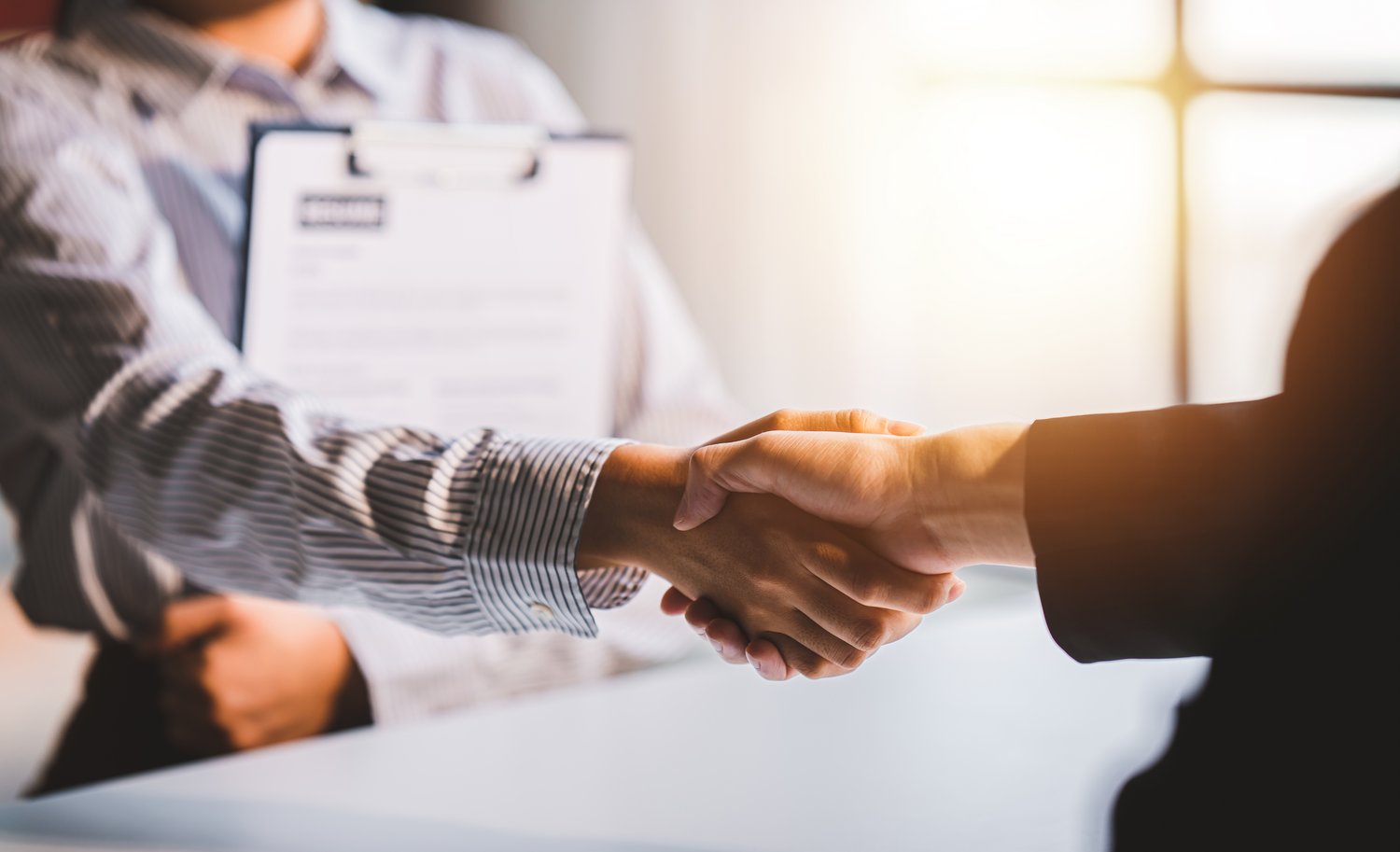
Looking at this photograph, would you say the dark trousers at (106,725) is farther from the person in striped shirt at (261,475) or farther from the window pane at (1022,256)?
the window pane at (1022,256)

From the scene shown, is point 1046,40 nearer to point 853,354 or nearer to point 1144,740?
point 853,354

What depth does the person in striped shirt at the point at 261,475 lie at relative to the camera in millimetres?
821

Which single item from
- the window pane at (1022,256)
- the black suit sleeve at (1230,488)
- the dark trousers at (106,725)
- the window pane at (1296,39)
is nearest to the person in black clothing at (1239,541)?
the black suit sleeve at (1230,488)

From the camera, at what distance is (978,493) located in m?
0.71

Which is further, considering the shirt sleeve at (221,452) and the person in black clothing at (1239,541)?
the shirt sleeve at (221,452)

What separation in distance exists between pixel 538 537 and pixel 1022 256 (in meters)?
1.64

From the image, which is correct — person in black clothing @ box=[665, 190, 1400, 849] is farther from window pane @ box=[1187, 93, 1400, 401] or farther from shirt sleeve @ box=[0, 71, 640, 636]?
window pane @ box=[1187, 93, 1400, 401]

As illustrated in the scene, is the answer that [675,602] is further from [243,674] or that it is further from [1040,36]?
[1040,36]

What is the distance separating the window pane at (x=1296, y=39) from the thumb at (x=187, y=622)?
213cm

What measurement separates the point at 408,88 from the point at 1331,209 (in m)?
1.69

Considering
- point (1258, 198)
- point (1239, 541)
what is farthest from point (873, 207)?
point (1239, 541)

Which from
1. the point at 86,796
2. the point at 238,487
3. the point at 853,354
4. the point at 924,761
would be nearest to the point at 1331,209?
the point at 853,354

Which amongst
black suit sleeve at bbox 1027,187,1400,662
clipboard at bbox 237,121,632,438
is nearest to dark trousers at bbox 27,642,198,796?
clipboard at bbox 237,121,632,438

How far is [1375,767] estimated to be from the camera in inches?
21.8
